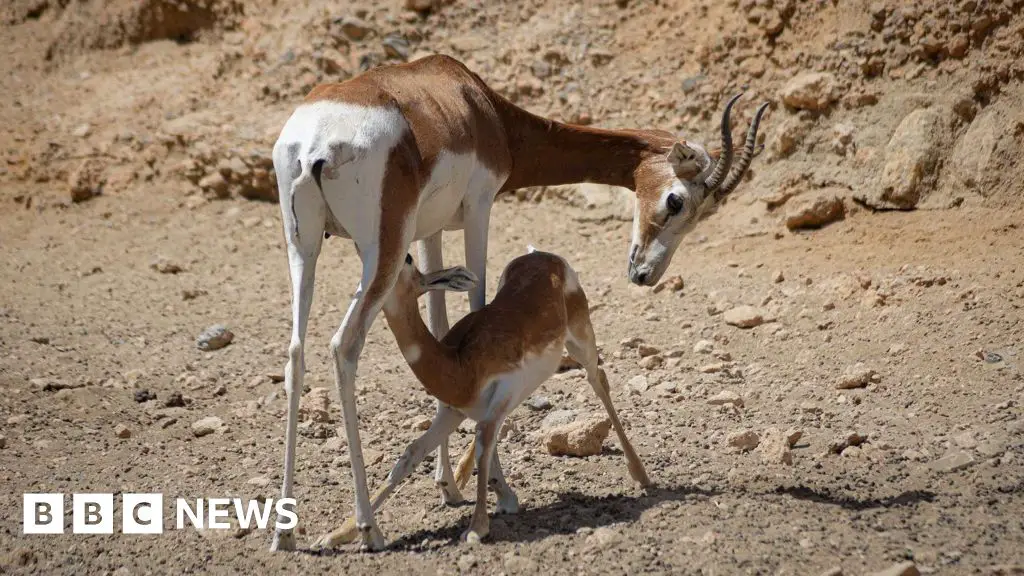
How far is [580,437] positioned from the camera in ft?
24.9

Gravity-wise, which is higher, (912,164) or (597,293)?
(912,164)

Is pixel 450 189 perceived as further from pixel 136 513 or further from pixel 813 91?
pixel 813 91

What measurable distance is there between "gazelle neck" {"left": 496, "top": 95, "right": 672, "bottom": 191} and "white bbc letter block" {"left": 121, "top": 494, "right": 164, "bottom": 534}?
3221 millimetres

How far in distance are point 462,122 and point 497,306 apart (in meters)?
1.20

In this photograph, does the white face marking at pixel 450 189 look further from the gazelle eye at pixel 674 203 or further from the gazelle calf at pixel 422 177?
the gazelle eye at pixel 674 203

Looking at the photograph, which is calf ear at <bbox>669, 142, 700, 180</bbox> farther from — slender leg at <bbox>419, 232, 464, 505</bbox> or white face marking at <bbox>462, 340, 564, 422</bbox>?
white face marking at <bbox>462, 340, 564, 422</bbox>

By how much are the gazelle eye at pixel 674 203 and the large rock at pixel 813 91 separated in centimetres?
542

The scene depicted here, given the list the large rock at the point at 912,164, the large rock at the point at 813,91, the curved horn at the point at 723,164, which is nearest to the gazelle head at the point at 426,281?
the curved horn at the point at 723,164

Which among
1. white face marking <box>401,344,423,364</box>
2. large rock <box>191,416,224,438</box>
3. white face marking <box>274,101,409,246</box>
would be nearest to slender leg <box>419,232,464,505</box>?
white face marking <box>401,344,423,364</box>

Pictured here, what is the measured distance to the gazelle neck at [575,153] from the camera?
7852 mm

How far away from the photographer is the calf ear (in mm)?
7547

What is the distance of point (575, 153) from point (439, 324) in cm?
175

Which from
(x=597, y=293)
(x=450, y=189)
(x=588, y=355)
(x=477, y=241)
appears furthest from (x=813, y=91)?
(x=450, y=189)

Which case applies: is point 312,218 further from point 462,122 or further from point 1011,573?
point 1011,573
